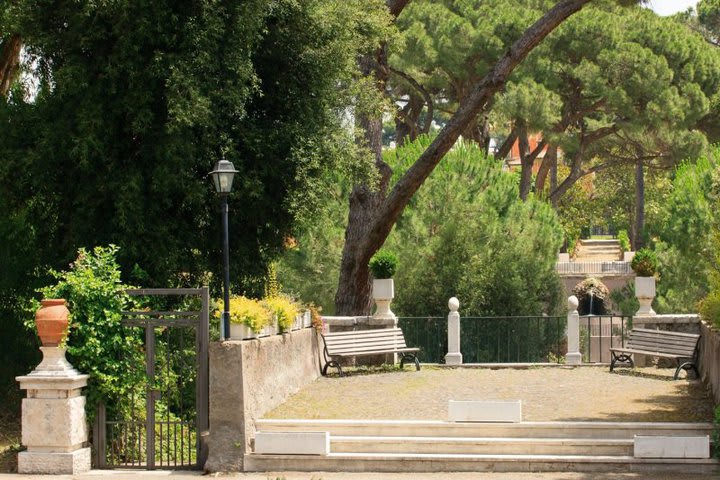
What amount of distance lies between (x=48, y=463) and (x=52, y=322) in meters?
1.66

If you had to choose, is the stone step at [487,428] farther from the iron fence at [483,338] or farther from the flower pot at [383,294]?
A: the iron fence at [483,338]

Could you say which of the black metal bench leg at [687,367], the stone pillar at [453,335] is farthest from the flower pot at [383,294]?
the black metal bench leg at [687,367]

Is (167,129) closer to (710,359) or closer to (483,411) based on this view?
(483,411)

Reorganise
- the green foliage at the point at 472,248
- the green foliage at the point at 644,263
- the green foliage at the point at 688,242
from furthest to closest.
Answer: the green foliage at the point at 688,242 → the green foliage at the point at 472,248 → the green foliage at the point at 644,263

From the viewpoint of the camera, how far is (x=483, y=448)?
1367 centimetres

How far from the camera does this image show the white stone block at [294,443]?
13.5m

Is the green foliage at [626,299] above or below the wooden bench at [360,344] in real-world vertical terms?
above

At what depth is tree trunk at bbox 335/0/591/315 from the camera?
76.7 feet

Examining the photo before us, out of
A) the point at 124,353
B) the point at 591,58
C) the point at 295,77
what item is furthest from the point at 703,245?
the point at 124,353

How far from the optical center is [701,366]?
1931 centimetres

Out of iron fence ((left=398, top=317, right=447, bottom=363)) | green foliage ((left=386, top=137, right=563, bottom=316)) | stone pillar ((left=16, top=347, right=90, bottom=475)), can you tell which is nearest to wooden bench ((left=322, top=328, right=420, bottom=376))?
iron fence ((left=398, top=317, right=447, bottom=363))

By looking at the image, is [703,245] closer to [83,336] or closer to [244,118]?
[244,118]

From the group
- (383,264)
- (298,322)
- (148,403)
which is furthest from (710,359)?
(148,403)

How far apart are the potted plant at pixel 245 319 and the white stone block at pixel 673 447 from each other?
4933 millimetres
